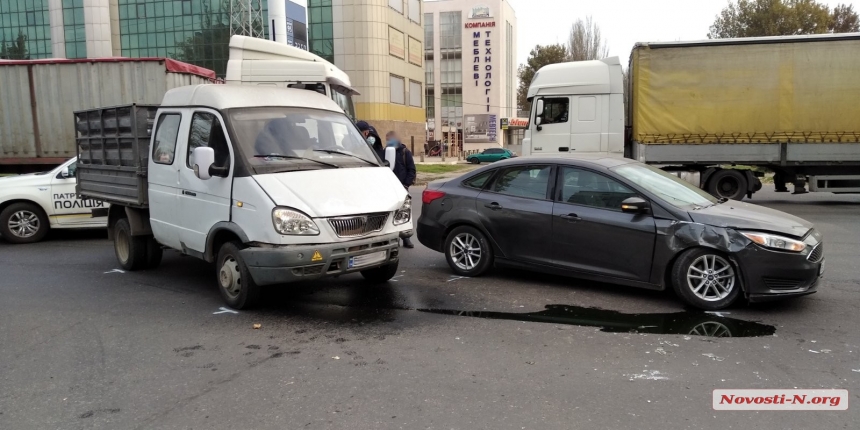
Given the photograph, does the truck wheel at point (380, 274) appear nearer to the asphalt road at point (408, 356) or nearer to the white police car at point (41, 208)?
the asphalt road at point (408, 356)

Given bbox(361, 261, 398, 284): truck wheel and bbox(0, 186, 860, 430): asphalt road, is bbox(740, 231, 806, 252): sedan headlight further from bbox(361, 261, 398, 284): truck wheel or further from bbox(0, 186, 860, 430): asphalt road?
bbox(361, 261, 398, 284): truck wheel

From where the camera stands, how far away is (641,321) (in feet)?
18.4

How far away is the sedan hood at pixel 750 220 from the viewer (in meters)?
5.63

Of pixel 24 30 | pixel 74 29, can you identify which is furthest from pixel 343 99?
pixel 24 30

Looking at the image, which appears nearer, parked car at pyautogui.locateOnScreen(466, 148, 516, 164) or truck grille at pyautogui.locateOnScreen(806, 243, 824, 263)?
truck grille at pyautogui.locateOnScreen(806, 243, 824, 263)

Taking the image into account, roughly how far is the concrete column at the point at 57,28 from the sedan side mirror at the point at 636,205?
4966 cm

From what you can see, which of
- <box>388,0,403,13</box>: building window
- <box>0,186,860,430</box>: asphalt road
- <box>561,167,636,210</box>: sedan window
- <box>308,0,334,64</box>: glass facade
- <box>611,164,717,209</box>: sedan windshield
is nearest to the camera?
<box>0,186,860,430</box>: asphalt road

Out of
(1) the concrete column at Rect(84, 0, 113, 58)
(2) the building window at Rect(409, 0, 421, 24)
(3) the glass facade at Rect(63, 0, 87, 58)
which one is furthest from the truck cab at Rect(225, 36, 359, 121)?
(2) the building window at Rect(409, 0, 421, 24)

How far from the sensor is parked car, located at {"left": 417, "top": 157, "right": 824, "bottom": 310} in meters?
5.58

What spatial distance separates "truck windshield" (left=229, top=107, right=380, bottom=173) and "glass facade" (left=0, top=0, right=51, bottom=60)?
5113 cm

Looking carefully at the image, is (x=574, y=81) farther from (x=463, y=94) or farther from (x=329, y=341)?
(x=463, y=94)

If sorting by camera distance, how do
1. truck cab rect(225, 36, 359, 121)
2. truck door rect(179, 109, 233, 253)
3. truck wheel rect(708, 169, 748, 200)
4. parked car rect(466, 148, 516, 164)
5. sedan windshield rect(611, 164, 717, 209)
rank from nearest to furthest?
truck door rect(179, 109, 233, 253) → sedan windshield rect(611, 164, 717, 209) → truck cab rect(225, 36, 359, 121) → truck wheel rect(708, 169, 748, 200) → parked car rect(466, 148, 516, 164)

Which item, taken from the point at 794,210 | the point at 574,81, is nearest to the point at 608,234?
the point at 574,81

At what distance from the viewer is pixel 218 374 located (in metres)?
4.54
